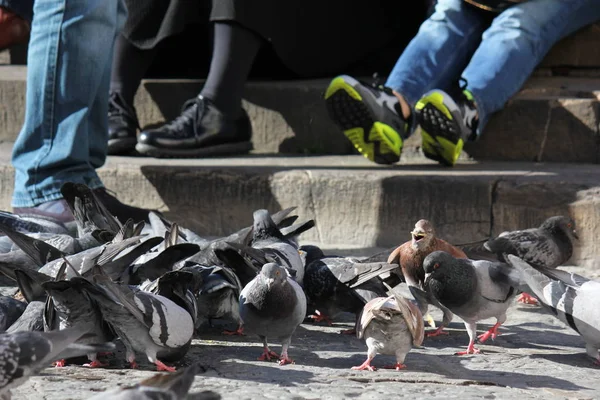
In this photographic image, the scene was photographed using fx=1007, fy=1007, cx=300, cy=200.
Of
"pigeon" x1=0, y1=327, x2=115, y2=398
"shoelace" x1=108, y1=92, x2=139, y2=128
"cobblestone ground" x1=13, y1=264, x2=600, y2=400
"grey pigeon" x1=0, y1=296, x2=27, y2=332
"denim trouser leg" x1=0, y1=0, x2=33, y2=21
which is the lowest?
"cobblestone ground" x1=13, y1=264, x2=600, y2=400

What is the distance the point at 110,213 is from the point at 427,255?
4.89 feet

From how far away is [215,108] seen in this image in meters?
4.91

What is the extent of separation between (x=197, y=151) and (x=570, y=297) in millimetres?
2383

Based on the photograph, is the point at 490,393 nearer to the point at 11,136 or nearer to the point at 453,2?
the point at 453,2

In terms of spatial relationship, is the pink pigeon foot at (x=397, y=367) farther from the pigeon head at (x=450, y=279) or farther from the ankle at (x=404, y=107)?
the ankle at (x=404, y=107)

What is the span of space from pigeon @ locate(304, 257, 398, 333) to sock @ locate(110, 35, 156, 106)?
79.2 inches

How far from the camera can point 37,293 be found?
3.06 m

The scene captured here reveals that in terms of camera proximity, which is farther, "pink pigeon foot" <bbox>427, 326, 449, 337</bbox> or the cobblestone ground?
"pink pigeon foot" <bbox>427, 326, 449, 337</bbox>

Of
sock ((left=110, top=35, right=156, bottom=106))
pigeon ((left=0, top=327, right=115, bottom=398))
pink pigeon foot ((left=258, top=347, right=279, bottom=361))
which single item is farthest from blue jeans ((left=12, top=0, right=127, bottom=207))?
pigeon ((left=0, top=327, right=115, bottom=398))

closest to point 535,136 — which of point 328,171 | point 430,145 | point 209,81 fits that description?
point 430,145

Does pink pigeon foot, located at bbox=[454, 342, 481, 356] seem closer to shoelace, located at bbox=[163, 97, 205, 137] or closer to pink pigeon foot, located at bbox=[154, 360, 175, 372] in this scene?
pink pigeon foot, located at bbox=[154, 360, 175, 372]

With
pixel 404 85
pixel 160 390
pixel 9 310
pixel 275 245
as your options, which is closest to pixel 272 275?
pixel 275 245

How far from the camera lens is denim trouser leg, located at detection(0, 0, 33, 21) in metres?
4.60

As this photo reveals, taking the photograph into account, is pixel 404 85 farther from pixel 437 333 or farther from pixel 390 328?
pixel 390 328
